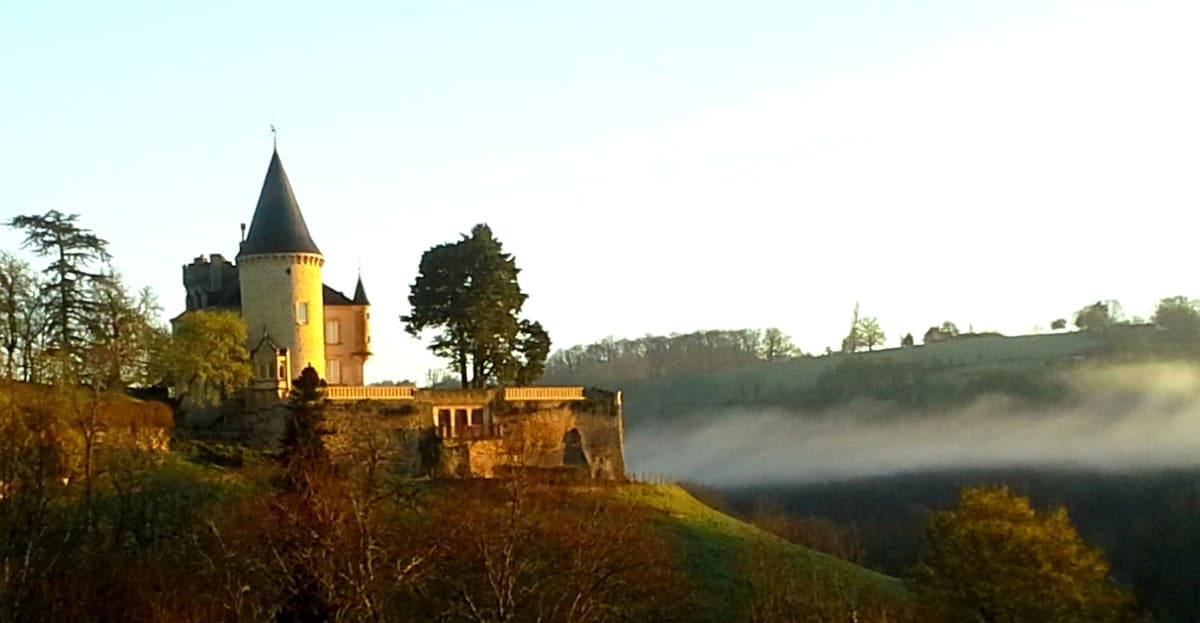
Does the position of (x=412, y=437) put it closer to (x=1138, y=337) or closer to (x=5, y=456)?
(x=5, y=456)

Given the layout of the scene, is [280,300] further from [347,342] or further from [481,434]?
[481,434]

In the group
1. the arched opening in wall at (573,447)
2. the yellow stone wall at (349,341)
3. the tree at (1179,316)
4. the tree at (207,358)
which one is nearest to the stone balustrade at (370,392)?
the tree at (207,358)

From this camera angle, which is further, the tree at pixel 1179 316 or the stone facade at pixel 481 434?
the tree at pixel 1179 316

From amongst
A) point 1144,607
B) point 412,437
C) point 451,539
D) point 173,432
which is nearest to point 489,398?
point 412,437

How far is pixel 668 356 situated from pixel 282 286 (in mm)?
88357

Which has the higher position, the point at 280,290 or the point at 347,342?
the point at 280,290

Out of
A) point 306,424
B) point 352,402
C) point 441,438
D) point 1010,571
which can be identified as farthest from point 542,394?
point 1010,571

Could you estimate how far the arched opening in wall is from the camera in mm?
49719

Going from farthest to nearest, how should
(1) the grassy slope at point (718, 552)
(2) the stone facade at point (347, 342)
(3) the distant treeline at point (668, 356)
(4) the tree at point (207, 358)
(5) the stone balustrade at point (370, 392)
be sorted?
(3) the distant treeline at point (668, 356) < (2) the stone facade at point (347, 342) < (4) the tree at point (207, 358) < (5) the stone balustrade at point (370, 392) < (1) the grassy slope at point (718, 552)

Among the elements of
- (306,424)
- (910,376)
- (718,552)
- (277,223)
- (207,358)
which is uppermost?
(277,223)

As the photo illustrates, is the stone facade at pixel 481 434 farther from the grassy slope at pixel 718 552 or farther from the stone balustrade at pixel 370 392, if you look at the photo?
the grassy slope at pixel 718 552

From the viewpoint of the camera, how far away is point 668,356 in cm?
13550

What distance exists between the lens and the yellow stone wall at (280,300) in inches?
1917

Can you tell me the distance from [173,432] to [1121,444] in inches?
2390
